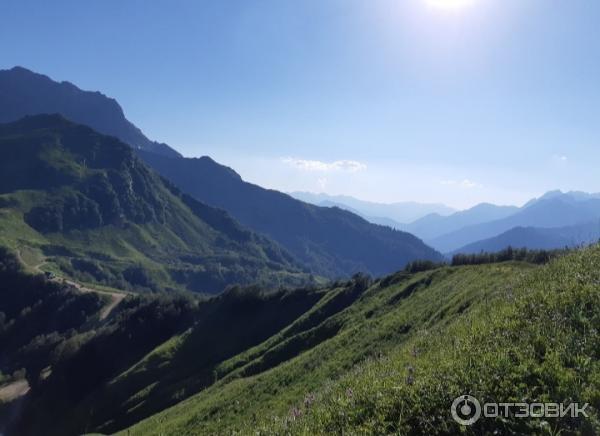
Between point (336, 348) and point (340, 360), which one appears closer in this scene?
point (340, 360)

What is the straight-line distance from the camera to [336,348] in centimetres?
3953

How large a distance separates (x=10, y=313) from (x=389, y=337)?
19947 cm

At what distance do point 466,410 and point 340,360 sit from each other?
2786cm

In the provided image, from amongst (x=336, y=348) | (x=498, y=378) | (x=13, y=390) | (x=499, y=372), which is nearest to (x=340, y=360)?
(x=336, y=348)

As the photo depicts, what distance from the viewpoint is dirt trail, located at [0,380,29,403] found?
11606 cm

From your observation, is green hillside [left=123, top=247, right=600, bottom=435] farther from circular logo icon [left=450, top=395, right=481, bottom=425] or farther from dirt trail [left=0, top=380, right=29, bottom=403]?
dirt trail [left=0, top=380, right=29, bottom=403]

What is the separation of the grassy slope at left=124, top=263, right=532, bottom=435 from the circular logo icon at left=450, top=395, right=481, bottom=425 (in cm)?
1313

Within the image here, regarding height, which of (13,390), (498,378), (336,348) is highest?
(498,378)

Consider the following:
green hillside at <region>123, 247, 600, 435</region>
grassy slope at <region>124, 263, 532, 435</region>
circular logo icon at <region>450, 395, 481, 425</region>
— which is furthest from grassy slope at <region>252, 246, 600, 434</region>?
grassy slope at <region>124, 263, 532, 435</region>

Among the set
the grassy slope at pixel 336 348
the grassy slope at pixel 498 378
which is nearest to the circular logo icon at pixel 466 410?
the grassy slope at pixel 498 378

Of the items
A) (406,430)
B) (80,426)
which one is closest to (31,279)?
(80,426)

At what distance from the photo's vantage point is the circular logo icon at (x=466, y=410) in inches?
305

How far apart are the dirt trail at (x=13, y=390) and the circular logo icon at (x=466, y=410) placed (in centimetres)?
14175

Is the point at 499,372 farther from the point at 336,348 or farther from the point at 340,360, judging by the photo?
the point at 336,348
